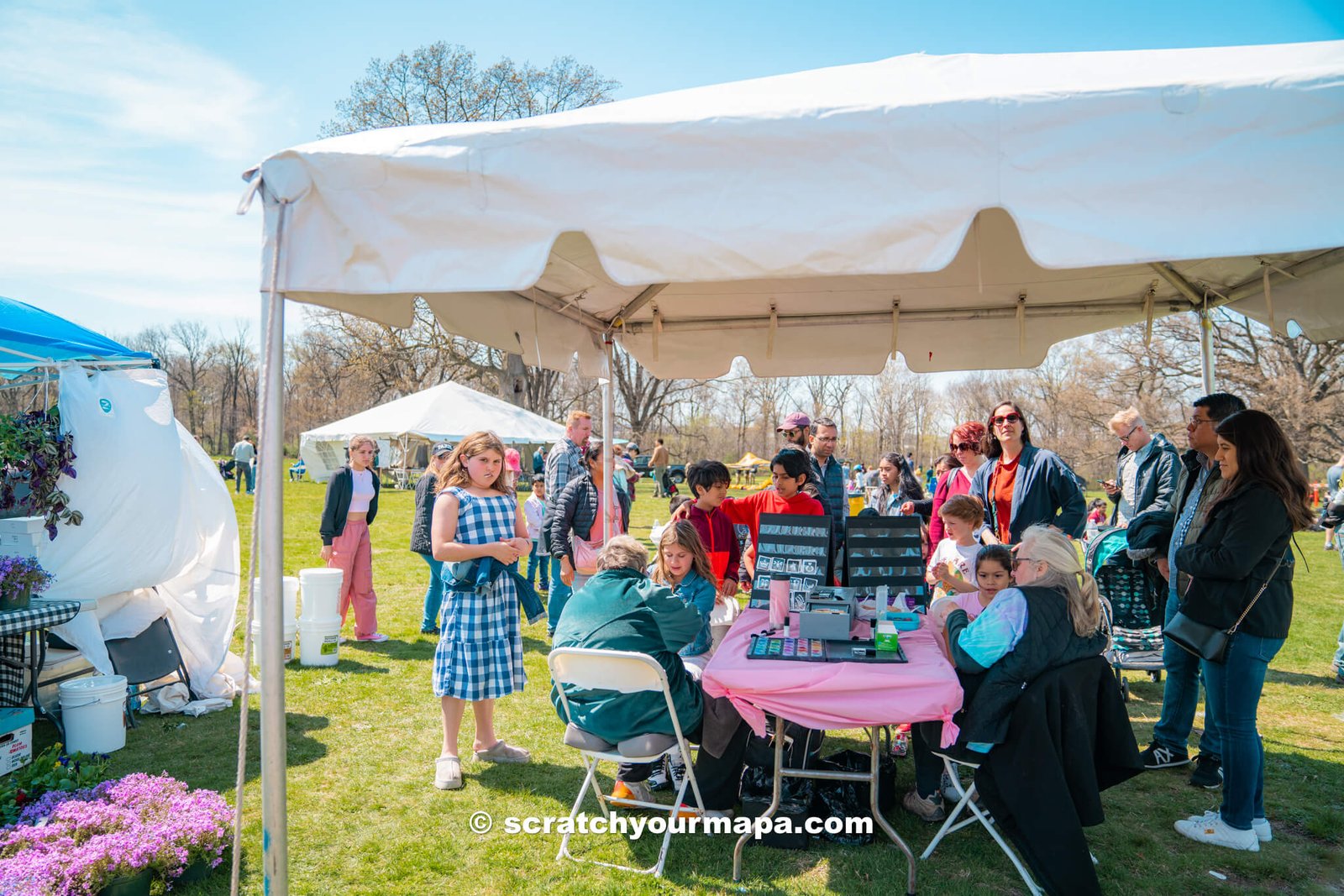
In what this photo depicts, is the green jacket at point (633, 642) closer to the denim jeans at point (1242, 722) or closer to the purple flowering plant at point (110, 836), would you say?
the purple flowering plant at point (110, 836)

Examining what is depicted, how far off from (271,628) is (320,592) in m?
3.49

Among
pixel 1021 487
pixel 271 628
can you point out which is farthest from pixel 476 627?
pixel 1021 487

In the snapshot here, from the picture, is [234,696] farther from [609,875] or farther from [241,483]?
[241,483]

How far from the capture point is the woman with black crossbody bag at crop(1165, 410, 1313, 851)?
297cm

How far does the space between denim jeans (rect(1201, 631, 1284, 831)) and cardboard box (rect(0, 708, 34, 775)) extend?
513 centimetres

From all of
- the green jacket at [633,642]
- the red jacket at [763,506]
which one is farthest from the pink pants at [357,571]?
the green jacket at [633,642]

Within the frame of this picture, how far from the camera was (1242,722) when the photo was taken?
10.0ft

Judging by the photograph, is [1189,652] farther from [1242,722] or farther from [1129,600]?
[1129,600]

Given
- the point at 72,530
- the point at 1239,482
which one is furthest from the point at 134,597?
the point at 1239,482

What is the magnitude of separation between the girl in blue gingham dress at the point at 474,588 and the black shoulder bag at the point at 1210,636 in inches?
109

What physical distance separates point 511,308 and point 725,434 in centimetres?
4968

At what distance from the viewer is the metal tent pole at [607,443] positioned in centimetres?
493

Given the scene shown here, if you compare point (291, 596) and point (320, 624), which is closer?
point (291, 596)

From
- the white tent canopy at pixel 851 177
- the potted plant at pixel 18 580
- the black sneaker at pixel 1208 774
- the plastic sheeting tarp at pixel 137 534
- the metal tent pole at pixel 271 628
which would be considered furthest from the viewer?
the plastic sheeting tarp at pixel 137 534
